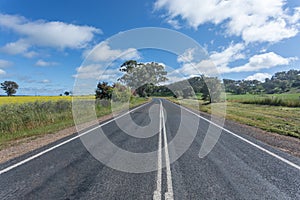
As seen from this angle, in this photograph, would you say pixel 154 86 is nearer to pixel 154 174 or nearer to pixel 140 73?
pixel 140 73

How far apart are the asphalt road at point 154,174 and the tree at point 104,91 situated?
85.5ft

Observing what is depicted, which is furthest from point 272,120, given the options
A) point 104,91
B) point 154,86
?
point 154,86

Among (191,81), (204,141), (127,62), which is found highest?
(127,62)

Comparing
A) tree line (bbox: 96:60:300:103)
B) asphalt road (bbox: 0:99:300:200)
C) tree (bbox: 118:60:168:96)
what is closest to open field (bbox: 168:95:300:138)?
asphalt road (bbox: 0:99:300:200)

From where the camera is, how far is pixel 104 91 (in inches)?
1294

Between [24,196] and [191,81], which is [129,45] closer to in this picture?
[24,196]

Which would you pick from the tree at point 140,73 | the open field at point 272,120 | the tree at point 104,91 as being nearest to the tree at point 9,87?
the tree at point 140,73

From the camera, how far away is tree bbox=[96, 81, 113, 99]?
31672 mm

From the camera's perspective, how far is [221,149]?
230 inches

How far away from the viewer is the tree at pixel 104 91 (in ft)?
104

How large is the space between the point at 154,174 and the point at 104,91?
99.1ft

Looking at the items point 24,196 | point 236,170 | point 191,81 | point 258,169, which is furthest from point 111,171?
point 191,81

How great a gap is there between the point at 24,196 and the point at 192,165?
10.9 feet

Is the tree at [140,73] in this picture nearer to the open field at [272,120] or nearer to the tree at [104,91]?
the tree at [104,91]
